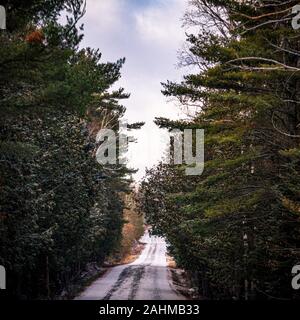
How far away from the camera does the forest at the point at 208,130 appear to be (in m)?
11.5

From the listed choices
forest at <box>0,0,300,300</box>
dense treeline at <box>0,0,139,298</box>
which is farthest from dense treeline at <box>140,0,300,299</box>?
dense treeline at <box>0,0,139,298</box>

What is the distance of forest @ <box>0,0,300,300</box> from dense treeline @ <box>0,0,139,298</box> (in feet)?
0.15

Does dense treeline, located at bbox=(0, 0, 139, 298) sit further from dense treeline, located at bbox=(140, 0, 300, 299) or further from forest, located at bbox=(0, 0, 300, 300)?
dense treeline, located at bbox=(140, 0, 300, 299)

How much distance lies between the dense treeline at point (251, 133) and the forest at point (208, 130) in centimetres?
5

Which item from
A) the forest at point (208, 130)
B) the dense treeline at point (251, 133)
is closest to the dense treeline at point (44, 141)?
the forest at point (208, 130)

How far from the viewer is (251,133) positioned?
14539 mm

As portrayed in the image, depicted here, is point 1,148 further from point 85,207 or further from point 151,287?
point 151,287

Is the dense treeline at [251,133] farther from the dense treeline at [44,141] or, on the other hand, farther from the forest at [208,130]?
the dense treeline at [44,141]

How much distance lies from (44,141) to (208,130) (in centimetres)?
849

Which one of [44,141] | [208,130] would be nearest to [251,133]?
[208,130]

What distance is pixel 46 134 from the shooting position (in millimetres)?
20516
